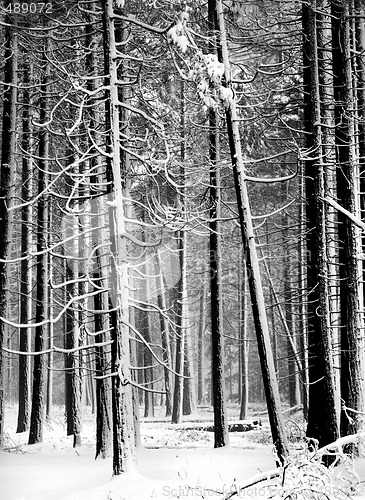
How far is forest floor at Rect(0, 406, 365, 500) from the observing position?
25.5 feet

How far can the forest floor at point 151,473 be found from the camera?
778cm

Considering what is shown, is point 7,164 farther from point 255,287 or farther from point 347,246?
point 347,246

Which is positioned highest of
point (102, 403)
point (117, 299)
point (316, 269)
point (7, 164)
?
point (7, 164)

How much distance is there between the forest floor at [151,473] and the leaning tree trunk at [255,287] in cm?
71

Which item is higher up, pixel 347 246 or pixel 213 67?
pixel 213 67

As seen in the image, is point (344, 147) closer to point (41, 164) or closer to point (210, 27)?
point (210, 27)

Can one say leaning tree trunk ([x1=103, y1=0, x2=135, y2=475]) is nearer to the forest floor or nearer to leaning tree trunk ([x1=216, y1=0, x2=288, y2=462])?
the forest floor

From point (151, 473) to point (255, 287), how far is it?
3.86 meters

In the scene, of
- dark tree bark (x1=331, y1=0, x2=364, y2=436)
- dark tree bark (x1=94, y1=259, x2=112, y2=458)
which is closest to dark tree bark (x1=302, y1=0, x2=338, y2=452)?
dark tree bark (x1=331, y1=0, x2=364, y2=436)

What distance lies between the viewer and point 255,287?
9.84 metres

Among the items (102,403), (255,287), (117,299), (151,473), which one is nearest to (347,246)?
(255,287)

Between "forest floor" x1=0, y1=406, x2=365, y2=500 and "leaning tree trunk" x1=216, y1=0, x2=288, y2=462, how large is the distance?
2.34ft

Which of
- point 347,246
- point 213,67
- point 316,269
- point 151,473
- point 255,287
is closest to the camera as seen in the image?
point 213,67

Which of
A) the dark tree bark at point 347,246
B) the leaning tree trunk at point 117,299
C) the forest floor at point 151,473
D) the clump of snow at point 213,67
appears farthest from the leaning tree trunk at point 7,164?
the dark tree bark at point 347,246
